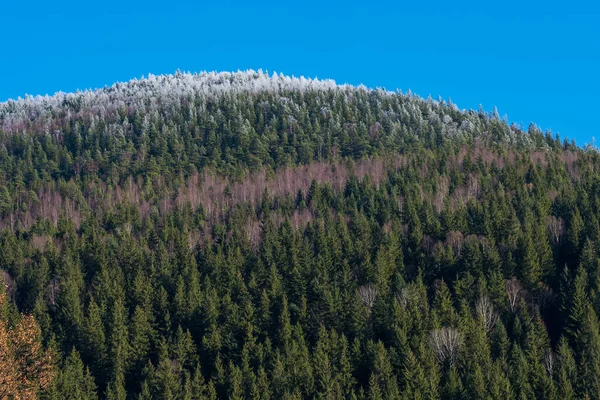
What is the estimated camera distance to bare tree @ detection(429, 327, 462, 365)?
236ft

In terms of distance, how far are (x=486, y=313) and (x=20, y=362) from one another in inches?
2004

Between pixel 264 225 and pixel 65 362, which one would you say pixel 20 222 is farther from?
pixel 65 362

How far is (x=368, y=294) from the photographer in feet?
278

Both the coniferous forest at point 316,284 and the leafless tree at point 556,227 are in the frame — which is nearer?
the coniferous forest at point 316,284

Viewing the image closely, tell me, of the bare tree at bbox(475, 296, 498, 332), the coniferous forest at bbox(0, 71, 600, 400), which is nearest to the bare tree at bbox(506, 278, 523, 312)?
the coniferous forest at bbox(0, 71, 600, 400)

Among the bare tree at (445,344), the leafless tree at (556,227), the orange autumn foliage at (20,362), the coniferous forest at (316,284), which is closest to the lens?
the orange autumn foliage at (20,362)

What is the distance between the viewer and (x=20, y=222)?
437 feet

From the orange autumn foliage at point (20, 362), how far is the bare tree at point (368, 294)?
46060 mm

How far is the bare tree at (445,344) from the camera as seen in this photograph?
72.0m

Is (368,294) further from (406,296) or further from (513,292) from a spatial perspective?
(513,292)

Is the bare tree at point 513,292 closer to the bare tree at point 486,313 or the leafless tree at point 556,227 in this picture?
the bare tree at point 486,313

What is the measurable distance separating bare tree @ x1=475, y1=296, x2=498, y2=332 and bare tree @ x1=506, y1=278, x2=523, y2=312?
2583 millimetres

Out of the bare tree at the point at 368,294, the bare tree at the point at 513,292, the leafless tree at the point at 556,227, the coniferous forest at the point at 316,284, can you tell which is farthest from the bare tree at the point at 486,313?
the leafless tree at the point at 556,227

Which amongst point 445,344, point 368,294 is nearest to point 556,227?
point 368,294
